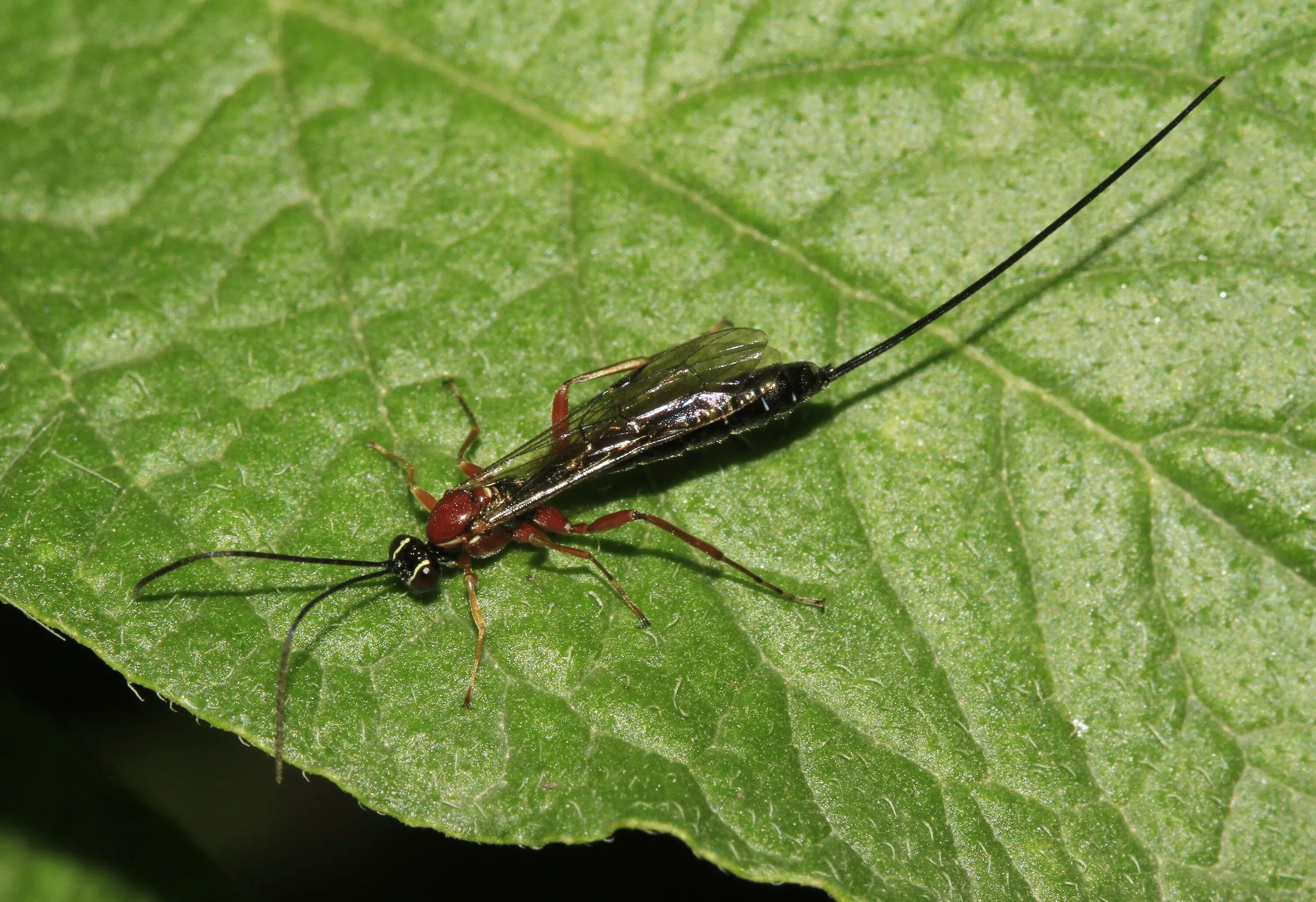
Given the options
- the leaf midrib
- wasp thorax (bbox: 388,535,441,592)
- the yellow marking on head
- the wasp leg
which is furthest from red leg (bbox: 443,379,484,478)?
the leaf midrib

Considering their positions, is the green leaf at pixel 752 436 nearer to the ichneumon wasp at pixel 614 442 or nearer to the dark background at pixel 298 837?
the ichneumon wasp at pixel 614 442

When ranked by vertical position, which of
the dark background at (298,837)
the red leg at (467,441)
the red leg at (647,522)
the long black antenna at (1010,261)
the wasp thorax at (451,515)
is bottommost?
the dark background at (298,837)

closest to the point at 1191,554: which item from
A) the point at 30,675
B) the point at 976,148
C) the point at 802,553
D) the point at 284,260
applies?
the point at 802,553

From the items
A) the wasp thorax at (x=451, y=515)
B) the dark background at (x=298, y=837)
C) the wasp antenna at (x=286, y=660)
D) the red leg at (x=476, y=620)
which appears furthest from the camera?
the dark background at (x=298, y=837)

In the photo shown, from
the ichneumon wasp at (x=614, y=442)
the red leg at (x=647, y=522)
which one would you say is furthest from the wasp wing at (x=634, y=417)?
the red leg at (x=647, y=522)

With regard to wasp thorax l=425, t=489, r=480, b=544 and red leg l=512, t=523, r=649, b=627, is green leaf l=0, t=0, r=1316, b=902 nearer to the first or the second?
red leg l=512, t=523, r=649, b=627

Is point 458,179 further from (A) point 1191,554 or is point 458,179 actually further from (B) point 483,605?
(A) point 1191,554

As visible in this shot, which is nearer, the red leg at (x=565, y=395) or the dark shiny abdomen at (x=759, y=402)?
the dark shiny abdomen at (x=759, y=402)
